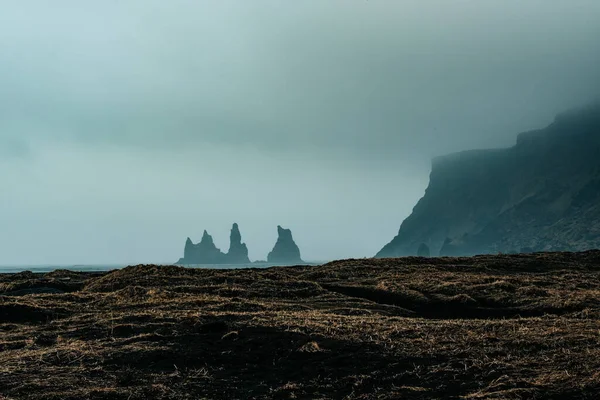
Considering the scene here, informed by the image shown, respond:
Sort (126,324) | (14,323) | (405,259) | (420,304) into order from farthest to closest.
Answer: (405,259)
(420,304)
(14,323)
(126,324)

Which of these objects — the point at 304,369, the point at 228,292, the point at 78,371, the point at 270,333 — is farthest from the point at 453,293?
the point at 78,371

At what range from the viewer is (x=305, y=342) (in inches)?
691

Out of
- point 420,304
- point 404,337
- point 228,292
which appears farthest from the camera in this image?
point 228,292

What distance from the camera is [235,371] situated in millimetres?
15758

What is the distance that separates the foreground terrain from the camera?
13.9 metres

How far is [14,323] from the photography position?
23656 millimetres

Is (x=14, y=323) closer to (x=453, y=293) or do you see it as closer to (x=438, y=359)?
(x=438, y=359)

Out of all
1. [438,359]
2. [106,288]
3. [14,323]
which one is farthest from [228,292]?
[438,359]

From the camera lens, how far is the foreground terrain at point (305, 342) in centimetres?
1395

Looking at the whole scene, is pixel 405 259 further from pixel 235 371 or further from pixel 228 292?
pixel 235 371

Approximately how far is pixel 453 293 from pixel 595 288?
27.0 ft

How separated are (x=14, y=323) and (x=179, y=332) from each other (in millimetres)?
8824

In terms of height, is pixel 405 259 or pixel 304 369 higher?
pixel 405 259

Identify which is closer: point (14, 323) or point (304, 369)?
point (304, 369)
